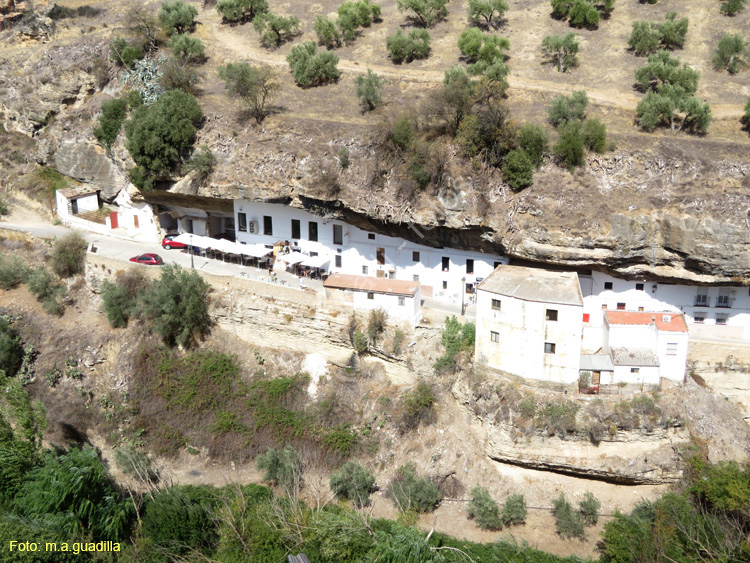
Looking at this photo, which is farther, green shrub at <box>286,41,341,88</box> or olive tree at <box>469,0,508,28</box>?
Result: olive tree at <box>469,0,508,28</box>

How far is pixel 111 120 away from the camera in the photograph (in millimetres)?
40969

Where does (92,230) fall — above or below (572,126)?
below

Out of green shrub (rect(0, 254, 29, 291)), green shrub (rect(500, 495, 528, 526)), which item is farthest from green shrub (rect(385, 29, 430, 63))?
green shrub (rect(500, 495, 528, 526))

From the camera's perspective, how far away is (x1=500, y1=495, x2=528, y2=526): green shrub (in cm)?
2792

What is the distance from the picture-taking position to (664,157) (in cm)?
3269

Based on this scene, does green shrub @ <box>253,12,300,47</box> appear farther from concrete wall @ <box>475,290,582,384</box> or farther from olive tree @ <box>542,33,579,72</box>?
concrete wall @ <box>475,290,582,384</box>

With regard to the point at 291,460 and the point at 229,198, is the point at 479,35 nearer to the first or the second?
the point at 229,198

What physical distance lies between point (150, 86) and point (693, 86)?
3256 cm

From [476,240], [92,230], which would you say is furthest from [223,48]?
[476,240]

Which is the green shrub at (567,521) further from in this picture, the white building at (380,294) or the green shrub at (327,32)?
the green shrub at (327,32)

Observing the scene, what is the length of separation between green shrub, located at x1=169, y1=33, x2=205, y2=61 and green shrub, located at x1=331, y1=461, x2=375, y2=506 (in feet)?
105

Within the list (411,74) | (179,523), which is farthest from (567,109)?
(179,523)

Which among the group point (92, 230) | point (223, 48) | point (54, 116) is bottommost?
point (92, 230)

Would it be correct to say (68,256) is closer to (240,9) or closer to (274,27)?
(274,27)
